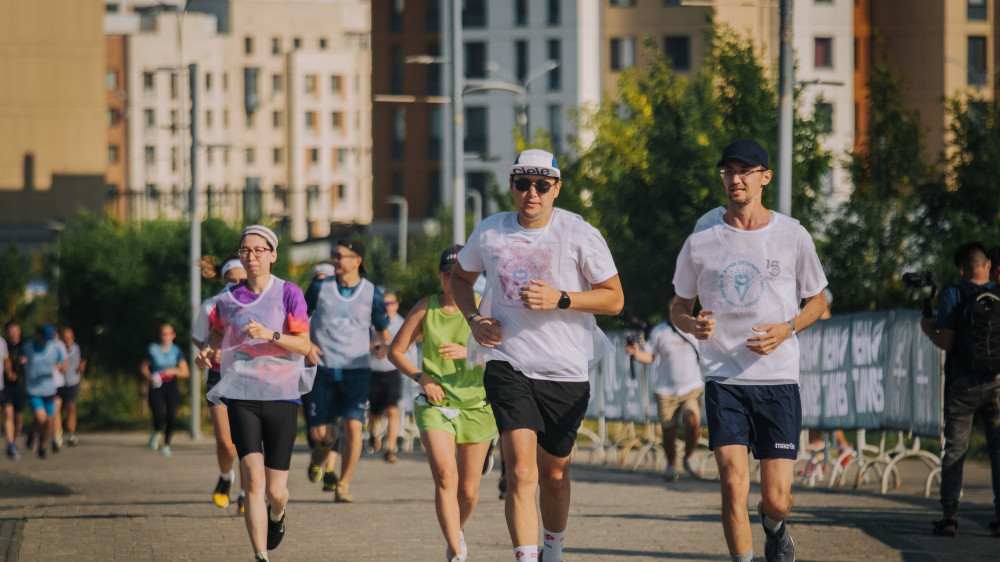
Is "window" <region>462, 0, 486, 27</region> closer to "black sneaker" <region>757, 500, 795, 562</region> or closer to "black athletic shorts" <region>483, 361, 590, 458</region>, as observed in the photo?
"black athletic shorts" <region>483, 361, 590, 458</region>

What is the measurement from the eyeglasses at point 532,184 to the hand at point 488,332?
63 centimetres

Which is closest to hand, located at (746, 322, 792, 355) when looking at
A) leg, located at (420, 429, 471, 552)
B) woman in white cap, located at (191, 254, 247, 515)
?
leg, located at (420, 429, 471, 552)

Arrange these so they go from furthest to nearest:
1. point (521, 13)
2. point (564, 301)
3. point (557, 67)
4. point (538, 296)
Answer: point (521, 13)
point (557, 67)
point (564, 301)
point (538, 296)

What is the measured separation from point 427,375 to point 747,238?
7.98 ft

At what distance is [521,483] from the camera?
24.8 ft

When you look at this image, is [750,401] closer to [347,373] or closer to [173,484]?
[347,373]

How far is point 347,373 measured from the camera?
13281 millimetres

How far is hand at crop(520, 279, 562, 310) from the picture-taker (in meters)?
7.48

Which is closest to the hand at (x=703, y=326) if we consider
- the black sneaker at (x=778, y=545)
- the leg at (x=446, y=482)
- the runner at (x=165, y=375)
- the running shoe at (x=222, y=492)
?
the black sneaker at (x=778, y=545)

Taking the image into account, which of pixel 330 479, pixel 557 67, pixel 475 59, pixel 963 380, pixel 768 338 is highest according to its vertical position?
pixel 475 59

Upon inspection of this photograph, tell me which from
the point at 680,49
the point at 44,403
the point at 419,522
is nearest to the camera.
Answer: the point at 419,522

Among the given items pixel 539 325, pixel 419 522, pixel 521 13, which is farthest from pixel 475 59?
pixel 539 325

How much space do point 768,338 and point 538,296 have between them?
1.07 metres

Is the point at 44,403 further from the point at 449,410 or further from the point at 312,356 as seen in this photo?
the point at 449,410
